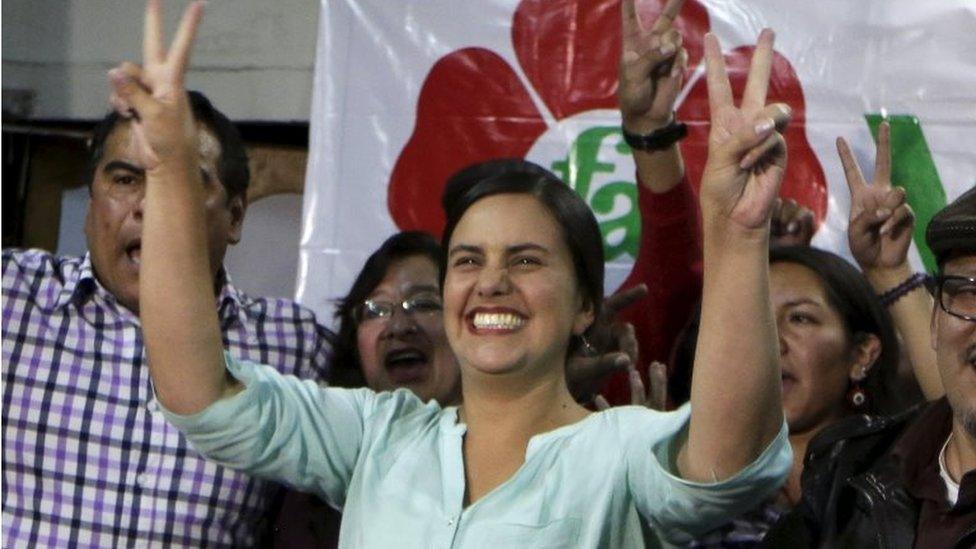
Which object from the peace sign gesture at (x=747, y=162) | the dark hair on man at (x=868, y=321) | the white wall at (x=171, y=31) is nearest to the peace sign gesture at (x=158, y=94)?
the peace sign gesture at (x=747, y=162)

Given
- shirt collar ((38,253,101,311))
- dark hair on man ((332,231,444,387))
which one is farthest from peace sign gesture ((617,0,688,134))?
shirt collar ((38,253,101,311))

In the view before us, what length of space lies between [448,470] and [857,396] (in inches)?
38.5

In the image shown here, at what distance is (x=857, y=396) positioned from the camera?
8.93 feet

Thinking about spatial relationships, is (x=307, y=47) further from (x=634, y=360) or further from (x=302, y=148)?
(x=634, y=360)

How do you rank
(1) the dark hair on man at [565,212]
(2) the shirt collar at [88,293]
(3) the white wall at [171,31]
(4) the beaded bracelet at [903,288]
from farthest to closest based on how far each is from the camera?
(3) the white wall at [171,31] < (4) the beaded bracelet at [903,288] < (2) the shirt collar at [88,293] < (1) the dark hair on man at [565,212]

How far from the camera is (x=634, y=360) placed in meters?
2.81

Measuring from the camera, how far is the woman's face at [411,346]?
2818 millimetres

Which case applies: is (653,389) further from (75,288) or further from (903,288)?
(75,288)

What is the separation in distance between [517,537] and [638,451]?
167mm

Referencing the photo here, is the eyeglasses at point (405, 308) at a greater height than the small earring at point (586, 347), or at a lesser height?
greater

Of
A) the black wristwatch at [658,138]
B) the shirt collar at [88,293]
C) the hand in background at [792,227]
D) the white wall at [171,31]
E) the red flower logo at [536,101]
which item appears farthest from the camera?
the white wall at [171,31]

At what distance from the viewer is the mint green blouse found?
72.1 inches

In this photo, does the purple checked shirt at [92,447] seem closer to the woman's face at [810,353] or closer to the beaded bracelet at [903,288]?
the woman's face at [810,353]

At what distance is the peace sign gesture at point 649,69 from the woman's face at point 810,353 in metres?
0.35
